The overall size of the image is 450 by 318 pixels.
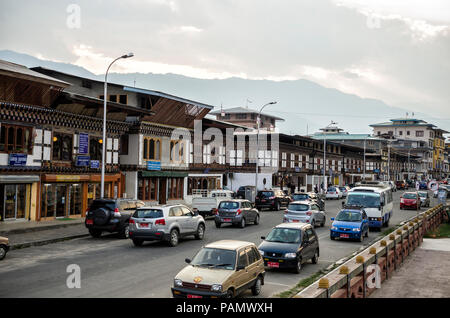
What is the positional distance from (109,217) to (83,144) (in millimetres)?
11076

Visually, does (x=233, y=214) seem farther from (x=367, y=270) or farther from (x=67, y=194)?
(x=367, y=270)

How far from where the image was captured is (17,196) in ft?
94.7

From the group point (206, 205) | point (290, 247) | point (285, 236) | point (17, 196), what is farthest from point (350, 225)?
point (17, 196)

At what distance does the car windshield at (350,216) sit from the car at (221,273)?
1295 cm

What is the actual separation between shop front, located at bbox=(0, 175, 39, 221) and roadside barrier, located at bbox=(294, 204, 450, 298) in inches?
805

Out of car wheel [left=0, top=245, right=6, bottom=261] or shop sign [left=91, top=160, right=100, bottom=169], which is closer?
car wheel [left=0, top=245, right=6, bottom=261]

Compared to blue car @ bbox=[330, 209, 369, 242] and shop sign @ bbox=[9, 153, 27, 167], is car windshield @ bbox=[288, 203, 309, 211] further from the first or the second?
shop sign @ bbox=[9, 153, 27, 167]

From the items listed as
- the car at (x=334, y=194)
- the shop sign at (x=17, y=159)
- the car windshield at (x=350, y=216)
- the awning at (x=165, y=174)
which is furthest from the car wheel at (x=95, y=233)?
the car at (x=334, y=194)

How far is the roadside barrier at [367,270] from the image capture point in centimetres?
1160

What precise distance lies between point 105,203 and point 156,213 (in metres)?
4.25

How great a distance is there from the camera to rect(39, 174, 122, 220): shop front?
101 feet

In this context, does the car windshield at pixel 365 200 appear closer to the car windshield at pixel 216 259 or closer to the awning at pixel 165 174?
the awning at pixel 165 174

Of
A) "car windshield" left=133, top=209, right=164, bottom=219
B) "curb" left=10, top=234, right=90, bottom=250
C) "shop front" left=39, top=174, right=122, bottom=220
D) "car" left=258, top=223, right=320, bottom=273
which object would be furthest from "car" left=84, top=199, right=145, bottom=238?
"car" left=258, top=223, right=320, bottom=273
